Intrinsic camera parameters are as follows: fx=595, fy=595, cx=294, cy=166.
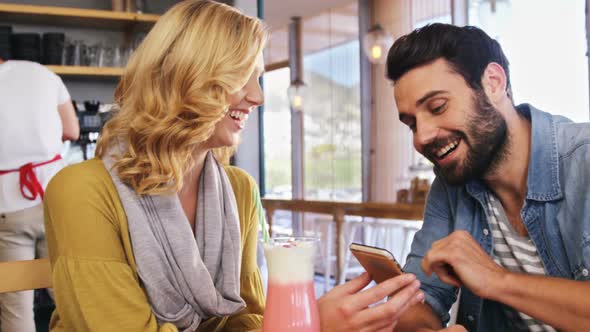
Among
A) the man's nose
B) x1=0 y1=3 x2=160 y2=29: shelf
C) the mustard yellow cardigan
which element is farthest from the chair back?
x1=0 y1=3 x2=160 y2=29: shelf

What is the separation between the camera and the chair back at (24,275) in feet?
4.71

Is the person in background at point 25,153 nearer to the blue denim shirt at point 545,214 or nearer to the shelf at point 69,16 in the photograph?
the shelf at point 69,16

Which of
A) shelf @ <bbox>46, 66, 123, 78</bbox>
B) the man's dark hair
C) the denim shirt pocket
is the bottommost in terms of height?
the denim shirt pocket

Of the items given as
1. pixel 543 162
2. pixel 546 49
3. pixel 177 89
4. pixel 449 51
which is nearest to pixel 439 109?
pixel 449 51

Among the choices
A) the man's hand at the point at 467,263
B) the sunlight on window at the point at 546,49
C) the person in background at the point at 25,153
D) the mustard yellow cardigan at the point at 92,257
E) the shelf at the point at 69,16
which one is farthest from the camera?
the sunlight on window at the point at 546,49

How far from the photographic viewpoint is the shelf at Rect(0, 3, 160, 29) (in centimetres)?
375

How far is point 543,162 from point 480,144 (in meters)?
0.15

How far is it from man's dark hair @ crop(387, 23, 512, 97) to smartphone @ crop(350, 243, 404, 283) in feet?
1.91

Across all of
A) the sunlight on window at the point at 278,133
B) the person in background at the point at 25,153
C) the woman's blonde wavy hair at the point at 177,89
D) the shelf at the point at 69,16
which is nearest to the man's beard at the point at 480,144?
the woman's blonde wavy hair at the point at 177,89

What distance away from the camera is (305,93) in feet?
A: 25.6

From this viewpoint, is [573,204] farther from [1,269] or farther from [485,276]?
[1,269]

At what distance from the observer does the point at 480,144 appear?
145 cm

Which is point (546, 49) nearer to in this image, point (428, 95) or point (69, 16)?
point (69, 16)

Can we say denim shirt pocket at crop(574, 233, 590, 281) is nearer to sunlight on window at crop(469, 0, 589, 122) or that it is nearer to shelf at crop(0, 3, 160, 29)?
shelf at crop(0, 3, 160, 29)
